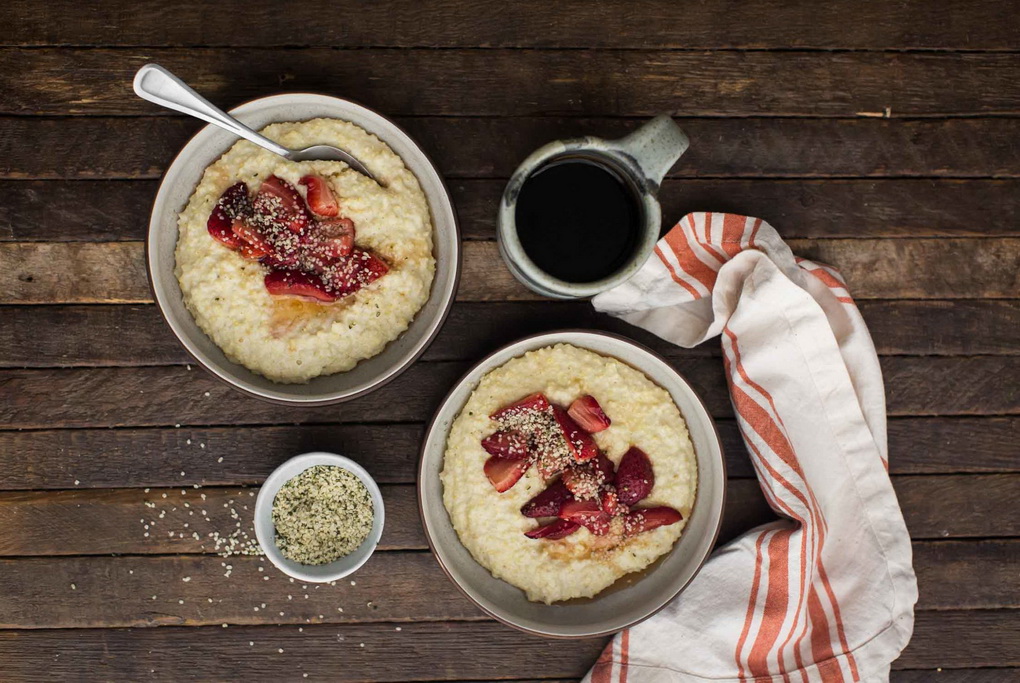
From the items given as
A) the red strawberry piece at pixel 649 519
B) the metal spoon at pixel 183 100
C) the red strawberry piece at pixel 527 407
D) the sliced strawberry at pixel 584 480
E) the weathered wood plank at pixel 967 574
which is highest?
the metal spoon at pixel 183 100

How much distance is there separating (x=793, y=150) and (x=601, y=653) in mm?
1664

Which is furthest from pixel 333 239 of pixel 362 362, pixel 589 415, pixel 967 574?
pixel 967 574

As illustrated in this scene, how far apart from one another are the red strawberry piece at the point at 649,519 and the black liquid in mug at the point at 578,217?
659 millimetres

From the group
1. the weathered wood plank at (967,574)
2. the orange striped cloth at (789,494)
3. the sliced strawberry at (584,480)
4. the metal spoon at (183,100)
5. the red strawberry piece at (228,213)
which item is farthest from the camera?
the weathered wood plank at (967,574)

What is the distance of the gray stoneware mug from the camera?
6.10ft

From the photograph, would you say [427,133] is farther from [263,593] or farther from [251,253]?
[263,593]

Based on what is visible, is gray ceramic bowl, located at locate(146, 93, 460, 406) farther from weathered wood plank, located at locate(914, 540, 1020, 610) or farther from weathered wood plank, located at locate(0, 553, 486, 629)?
weathered wood plank, located at locate(914, 540, 1020, 610)

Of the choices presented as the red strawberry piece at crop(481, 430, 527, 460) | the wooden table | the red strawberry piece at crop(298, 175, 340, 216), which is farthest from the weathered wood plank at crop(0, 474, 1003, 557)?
the red strawberry piece at crop(298, 175, 340, 216)

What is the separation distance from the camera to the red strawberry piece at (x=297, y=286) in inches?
76.0

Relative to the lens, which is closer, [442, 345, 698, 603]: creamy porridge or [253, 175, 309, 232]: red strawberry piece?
[253, 175, 309, 232]: red strawberry piece

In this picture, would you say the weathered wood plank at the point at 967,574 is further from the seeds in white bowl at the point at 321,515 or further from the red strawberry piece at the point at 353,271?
the red strawberry piece at the point at 353,271

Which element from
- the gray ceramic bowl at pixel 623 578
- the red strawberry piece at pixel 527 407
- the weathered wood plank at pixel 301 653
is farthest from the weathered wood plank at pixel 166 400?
the weathered wood plank at pixel 301 653

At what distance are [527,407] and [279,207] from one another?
83 cm

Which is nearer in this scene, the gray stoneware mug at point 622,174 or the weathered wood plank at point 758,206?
the gray stoneware mug at point 622,174
